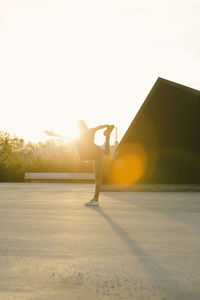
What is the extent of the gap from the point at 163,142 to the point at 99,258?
1485cm

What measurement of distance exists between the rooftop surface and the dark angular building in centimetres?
1141

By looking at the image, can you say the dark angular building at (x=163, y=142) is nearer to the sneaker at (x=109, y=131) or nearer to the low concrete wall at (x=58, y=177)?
the sneaker at (x=109, y=131)

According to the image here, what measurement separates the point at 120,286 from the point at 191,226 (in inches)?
141

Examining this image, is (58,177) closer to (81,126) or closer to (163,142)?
(163,142)

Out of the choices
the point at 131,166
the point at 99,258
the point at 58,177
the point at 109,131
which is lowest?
the point at 58,177

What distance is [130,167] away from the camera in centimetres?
1881

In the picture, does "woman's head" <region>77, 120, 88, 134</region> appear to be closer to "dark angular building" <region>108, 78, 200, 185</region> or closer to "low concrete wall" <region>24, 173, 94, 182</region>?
"dark angular building" <region>108, 78, 200, 185</region>

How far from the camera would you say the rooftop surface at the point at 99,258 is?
2943 millimetres

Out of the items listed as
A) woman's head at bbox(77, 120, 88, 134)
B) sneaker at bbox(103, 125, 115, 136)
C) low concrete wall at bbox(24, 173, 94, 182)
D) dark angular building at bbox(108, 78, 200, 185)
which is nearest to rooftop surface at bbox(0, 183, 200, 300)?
sneaker at bbox(103, 125, 115, 136)

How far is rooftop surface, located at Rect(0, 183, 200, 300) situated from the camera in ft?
9.66

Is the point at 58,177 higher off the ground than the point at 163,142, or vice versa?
the point at 163,142

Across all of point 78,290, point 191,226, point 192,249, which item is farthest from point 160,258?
point 191,226

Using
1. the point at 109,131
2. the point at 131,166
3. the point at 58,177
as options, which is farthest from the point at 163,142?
the point at 58,177

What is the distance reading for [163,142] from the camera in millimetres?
18516
